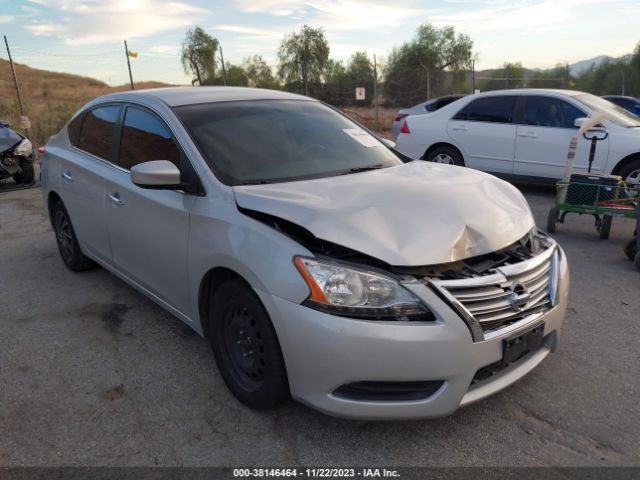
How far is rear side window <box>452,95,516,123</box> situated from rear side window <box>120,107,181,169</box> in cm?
608

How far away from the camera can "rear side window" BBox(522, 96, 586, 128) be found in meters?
7.58

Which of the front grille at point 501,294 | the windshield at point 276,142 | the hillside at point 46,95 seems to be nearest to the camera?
the front grille at point 501,294

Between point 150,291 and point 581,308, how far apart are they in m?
3.13

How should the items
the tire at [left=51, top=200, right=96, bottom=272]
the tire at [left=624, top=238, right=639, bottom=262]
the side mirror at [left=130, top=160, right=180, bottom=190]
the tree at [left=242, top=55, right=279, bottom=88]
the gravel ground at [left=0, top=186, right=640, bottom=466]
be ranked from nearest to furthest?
the gravel ground at [left=0, top=186, right=640, bottom=466] → the side mirror at [left=130, top=160, right=180, bottom=190] → the tire at [left=51, top=200, right=96, bottom=272] → the tire at [left=624, top=238, right=639, bottom=262] → the tree at [left=242, top=55, right=279, bottom=88]

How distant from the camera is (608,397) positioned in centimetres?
284

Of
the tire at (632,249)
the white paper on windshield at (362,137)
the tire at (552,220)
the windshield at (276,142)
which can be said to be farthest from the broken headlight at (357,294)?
the tire at (552,220)

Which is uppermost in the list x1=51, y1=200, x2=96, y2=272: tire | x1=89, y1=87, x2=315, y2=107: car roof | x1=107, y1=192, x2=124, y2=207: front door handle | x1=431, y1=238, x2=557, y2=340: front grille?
x1=89, y1=87, x2=315, y2=107: car roof

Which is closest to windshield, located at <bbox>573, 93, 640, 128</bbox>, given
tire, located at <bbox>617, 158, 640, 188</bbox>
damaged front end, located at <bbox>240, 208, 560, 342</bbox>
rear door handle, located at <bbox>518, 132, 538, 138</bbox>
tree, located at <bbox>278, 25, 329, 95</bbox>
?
tire, located at <bbox>617, 158, 640, 188</bbox>

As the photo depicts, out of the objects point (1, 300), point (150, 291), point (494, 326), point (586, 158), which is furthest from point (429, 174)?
point (586, 158)

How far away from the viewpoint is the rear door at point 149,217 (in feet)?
10.3

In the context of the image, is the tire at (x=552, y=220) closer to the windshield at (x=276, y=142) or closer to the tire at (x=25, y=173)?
the windshield at (x=276, y=142)

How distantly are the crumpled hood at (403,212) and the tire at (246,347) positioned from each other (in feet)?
1.52

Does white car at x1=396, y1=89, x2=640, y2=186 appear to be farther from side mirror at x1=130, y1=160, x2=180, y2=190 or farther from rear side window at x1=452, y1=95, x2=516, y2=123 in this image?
side mirror at x1=130, y1=160, x2=180, y2=190

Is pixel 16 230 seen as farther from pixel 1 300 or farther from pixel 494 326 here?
pixel 494 326
